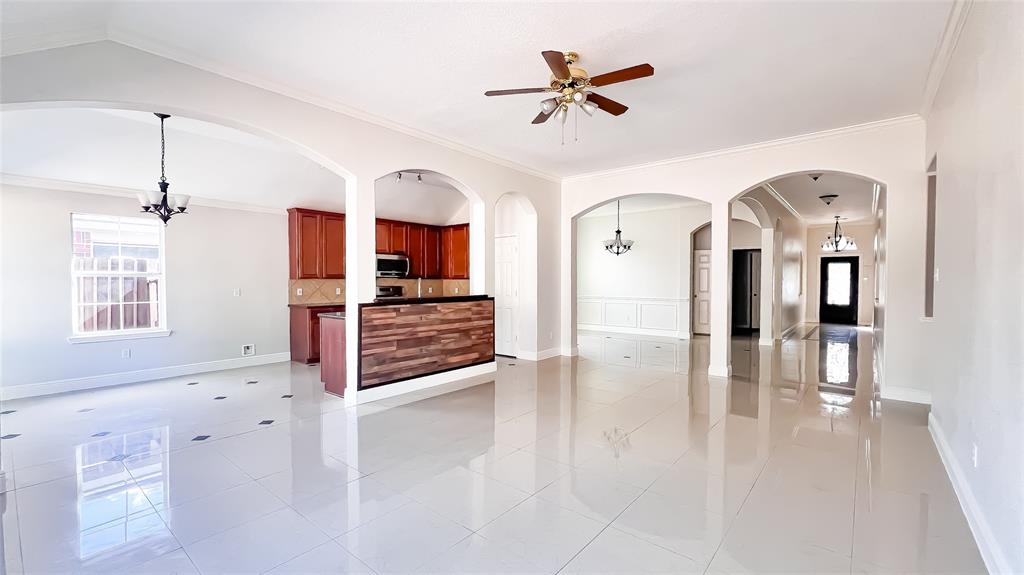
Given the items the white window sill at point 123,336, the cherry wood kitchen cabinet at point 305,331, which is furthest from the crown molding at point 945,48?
the white window sill at point 123,336

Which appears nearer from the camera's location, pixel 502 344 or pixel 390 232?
pixel 502 344

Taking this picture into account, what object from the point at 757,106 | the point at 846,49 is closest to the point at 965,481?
the point at 846,49

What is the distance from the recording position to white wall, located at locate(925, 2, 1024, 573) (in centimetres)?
188

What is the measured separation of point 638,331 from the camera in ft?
34.0

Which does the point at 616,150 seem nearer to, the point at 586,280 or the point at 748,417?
the point at 748,417

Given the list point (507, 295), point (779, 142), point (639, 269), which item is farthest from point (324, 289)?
point (779, 142)

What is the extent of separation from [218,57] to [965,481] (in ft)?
18.8

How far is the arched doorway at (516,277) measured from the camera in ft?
23.4

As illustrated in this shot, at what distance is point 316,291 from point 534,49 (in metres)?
5.89

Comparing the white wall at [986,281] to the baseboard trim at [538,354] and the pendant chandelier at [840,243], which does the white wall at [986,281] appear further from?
the pendant chandelier at [840,243]

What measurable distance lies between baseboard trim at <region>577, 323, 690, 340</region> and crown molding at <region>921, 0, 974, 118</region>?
608cm

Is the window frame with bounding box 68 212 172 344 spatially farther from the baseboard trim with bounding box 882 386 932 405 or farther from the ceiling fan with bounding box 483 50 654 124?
the baseboard trim with bounding box 882 386 932 405

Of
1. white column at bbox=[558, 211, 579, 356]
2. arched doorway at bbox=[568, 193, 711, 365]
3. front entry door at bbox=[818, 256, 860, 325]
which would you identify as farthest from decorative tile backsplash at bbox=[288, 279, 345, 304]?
front entry door at bbox=[818, 256, 860, 325]

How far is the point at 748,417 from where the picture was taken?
418cm
